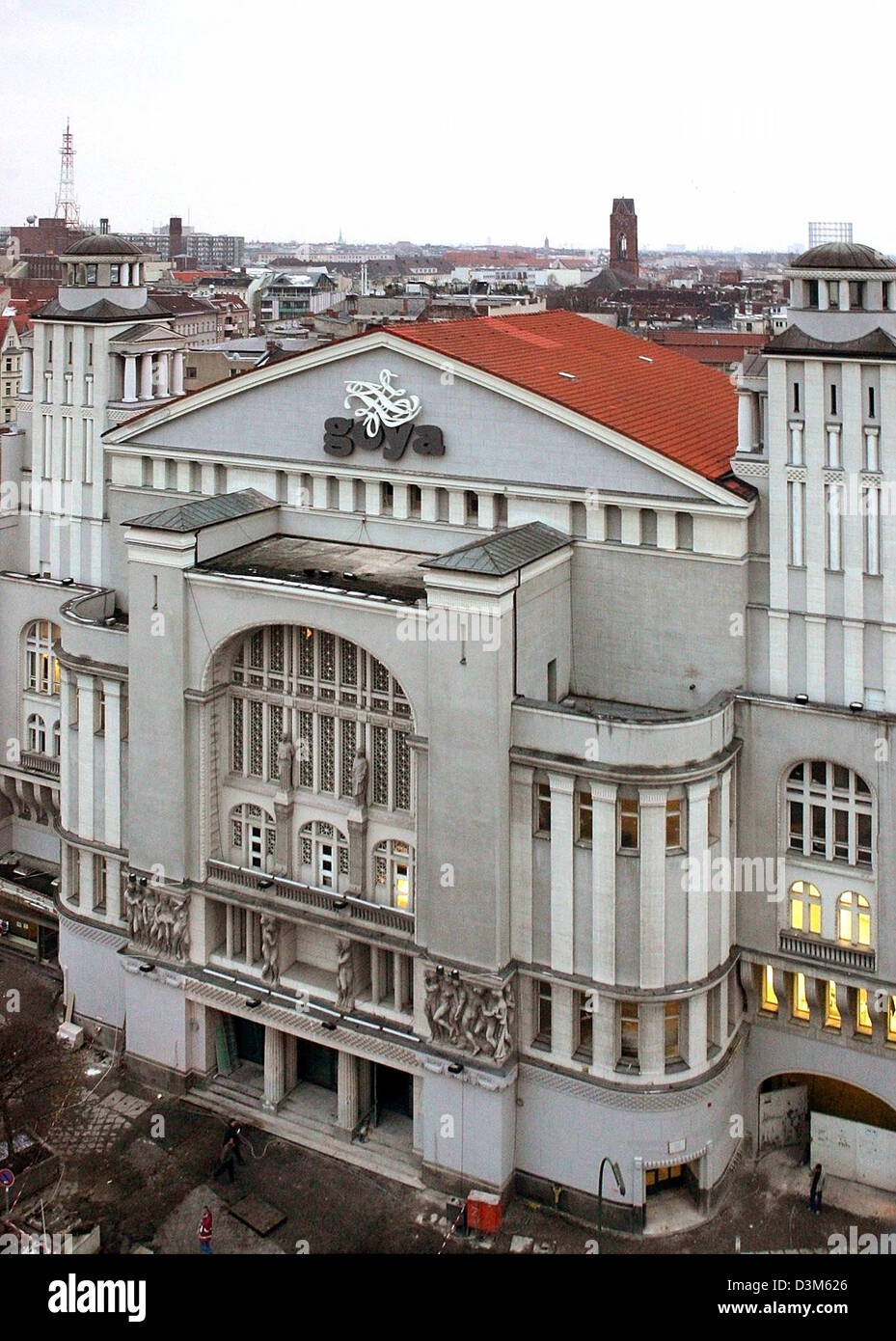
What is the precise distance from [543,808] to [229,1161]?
14.5m

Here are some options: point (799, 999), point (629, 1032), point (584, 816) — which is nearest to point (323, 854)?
point (584, 816)

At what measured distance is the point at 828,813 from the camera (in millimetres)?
41250

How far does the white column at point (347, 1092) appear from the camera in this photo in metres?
45.3

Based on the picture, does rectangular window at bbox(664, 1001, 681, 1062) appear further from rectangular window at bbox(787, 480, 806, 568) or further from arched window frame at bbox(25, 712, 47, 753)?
arched window frame at bbox(25, 712, 47, 753)

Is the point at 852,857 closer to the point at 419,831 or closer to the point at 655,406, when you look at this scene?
the point at 419,831

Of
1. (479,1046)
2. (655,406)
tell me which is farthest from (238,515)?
(479,1046)

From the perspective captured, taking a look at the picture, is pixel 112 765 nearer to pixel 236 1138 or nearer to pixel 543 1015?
pixel 236 1138

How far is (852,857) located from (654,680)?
7665mm

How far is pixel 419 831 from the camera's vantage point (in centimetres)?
4228

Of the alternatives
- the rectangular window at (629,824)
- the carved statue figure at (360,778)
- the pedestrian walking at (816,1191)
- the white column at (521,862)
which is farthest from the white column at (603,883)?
the pedestrian walking at (816,1191)

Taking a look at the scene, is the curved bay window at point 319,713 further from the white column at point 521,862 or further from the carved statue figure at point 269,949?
the carved statue figure at point 269,949

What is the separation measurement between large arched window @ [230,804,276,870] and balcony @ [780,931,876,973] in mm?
16448

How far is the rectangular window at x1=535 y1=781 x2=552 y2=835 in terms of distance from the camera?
41.1 metres

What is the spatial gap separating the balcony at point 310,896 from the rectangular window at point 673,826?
8262 millimetres
